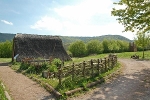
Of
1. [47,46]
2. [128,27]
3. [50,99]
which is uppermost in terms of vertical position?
[128,27]

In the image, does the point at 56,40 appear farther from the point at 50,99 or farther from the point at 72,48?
the point at 72,48

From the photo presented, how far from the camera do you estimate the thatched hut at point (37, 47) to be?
27.4 meters

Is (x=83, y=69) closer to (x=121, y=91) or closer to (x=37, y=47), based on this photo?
(x=121, y=91)

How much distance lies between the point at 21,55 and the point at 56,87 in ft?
58.2

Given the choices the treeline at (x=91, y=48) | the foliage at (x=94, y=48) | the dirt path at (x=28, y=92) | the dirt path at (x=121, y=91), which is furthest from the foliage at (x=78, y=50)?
the dirt path at (x=28, y=92)

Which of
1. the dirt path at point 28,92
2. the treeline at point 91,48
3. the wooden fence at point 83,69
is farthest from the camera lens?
the treeline at point 91,48

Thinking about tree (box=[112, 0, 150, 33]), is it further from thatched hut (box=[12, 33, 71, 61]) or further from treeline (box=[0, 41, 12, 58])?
treeline (box=[0, 41, 12, 58])

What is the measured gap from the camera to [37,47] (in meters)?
29.4

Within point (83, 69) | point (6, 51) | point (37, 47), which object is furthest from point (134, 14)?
point (6, 51)

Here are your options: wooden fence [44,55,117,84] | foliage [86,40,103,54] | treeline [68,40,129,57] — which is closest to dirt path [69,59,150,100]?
wooden fence [44,55,117,84]

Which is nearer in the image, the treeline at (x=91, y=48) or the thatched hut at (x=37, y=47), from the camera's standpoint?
the thatched hut at (x=37, y=47)

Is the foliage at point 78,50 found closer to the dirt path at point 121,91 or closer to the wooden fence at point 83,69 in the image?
the wooden fence at point 83,69

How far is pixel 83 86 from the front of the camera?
10789mm

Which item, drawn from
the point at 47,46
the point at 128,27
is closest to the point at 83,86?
the point at 128,27
